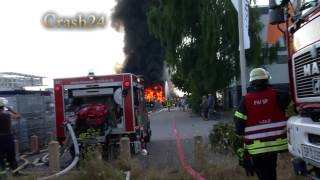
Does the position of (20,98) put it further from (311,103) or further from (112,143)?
(311,103)

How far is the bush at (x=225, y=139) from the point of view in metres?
11.5

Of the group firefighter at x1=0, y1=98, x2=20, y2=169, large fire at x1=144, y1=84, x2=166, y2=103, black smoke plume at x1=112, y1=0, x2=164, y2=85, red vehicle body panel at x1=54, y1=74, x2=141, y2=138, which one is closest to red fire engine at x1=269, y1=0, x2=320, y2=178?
firefighter at x1=0, y1=98, x2=20, y2=169

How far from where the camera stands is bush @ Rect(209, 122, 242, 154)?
11.5 metres

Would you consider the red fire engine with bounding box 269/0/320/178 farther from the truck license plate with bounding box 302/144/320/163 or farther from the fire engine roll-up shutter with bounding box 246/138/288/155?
the fire engine roll-up shutter with bounding box 246/138/288/155

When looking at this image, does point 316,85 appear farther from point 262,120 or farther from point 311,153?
point 262,120

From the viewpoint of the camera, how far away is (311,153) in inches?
256

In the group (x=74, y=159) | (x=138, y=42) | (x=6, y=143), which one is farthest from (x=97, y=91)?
(x=138, y=42)

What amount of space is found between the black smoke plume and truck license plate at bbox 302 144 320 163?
42.1m

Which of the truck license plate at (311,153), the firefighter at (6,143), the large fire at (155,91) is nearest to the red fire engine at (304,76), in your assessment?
the truck license plate at (311,153)

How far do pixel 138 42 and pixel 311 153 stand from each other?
44.7 meters

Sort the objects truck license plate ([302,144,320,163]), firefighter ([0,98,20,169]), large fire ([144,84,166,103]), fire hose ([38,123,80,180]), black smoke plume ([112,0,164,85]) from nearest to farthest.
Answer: truck license plate ([302,144,320,163]) → fire hose ([38,123,80,180]) → firefighter ([0,98,20,169]) → black smoke plume ([112,0,164,85]) → large fire ([144,84,166,103])

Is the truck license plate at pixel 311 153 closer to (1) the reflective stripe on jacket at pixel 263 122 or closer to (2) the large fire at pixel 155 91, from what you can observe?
(1) the reflective stripe on jacket at pixel 263 122

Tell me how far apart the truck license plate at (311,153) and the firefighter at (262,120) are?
19.7 inches

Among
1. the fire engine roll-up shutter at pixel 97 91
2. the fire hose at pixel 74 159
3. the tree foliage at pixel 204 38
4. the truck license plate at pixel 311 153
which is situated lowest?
the fire hose at pixel 74 159
